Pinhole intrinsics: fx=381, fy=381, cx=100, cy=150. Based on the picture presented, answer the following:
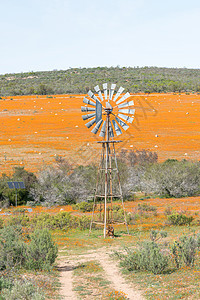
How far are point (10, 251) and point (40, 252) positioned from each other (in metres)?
0.83

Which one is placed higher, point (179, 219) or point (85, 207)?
point (179, 219)

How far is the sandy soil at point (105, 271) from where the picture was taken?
28.1 ft

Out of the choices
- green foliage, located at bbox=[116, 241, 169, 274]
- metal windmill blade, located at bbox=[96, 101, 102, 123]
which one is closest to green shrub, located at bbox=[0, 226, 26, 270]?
green foliage, located at bbox=[116, 241, 169, 274]

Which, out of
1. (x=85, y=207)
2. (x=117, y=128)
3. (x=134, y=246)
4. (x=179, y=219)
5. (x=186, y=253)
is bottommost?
(x=85, y=207)

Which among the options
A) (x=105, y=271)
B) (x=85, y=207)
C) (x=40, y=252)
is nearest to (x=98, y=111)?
(x=40, y=252)

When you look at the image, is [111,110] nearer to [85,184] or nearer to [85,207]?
[85,207]

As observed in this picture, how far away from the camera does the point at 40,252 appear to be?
10789 mm

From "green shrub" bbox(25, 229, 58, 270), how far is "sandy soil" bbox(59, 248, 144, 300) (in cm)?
57

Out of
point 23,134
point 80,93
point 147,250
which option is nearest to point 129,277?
point 147,250

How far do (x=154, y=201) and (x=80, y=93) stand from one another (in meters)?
48.6

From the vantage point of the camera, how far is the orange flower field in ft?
123

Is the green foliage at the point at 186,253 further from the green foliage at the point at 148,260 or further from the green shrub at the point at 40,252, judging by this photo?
the green shrub at the point at 40,252

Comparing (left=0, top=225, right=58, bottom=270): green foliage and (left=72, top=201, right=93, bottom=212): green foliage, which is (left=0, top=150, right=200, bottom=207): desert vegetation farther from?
(left=0, top=225, right=58, bottom=270): green foliage

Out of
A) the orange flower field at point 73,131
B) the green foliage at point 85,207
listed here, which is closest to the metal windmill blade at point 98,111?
the green foliage at point 85,207
